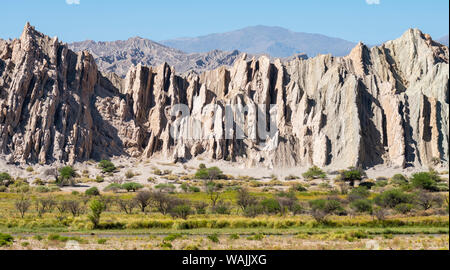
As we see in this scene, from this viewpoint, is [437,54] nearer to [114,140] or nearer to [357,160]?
[357,160]

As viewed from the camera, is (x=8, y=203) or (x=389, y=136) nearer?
(x=8, y=203)

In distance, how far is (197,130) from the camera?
81.2 meters

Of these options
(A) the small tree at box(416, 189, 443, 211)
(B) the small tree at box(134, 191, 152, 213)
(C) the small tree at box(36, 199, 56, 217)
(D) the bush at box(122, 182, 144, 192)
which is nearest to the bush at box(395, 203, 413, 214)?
(A) the small tree at box(416, 189, 443, 211)

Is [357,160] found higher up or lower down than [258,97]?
lower down

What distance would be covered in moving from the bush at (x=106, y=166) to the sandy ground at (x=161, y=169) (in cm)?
78

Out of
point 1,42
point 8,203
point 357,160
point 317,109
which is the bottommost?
point 8,203

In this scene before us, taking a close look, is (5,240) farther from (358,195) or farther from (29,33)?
(29,33)

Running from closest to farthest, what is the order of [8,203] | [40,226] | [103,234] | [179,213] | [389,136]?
[103,234], [40,226], [179,213], [8,203], [389,136]

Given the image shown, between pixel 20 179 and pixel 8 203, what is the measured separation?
57.4 feet

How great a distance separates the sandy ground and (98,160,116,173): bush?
2.55 feet

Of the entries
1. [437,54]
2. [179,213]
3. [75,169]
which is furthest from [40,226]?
[437,54]

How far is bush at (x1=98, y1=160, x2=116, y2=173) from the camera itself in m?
70.5

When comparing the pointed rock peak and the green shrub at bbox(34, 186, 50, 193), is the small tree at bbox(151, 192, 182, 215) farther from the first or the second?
the pointed rock peak

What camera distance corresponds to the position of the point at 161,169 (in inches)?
2943
